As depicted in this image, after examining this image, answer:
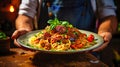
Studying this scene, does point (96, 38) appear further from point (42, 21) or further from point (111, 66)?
point (111, 66)

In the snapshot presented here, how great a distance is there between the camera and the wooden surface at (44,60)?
5.31 ft

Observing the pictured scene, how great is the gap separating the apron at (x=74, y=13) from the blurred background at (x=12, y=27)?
4.80ft

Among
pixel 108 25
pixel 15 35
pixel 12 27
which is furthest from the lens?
pixel 12 27

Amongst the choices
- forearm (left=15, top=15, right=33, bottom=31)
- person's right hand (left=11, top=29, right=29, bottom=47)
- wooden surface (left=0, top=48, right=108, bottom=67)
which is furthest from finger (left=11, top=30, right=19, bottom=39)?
forearm (left=15, top=15, right=33, bottom=31)

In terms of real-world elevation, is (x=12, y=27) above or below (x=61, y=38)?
below

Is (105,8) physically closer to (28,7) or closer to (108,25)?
(108,25)

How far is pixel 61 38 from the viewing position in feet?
5.84

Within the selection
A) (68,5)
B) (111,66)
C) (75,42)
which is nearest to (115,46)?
(111,66)

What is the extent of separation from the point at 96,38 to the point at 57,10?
0.45m

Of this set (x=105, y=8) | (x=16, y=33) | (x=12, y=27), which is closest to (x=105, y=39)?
Result: (x=105, y=8)

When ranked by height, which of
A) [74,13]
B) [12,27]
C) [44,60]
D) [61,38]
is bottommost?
[12,27]

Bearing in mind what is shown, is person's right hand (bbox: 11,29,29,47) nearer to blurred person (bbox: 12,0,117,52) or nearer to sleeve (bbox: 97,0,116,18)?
blurred person (bbox: 12,0,117,52)

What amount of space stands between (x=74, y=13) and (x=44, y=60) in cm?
61

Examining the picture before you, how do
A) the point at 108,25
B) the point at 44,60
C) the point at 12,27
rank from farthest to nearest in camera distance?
the point at 12,27
the point at 108,25
the point at 44,60
